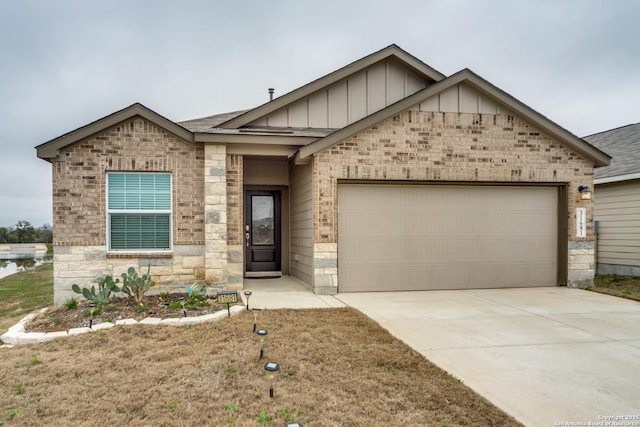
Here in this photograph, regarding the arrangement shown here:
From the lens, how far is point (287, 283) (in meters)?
9.74

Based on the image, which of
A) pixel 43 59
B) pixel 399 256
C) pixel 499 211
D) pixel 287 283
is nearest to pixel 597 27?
pixel 499 211

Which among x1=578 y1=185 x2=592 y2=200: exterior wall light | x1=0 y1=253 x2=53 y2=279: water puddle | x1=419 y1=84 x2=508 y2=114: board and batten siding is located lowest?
x1=0 y1=253 x2=53 y2=279: water puddle

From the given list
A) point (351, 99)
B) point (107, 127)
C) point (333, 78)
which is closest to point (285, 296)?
point (107, 127)

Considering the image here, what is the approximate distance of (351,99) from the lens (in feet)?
32.8

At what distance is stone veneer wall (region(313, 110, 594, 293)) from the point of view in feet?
27.3

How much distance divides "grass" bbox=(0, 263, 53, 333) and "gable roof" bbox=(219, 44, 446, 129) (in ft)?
17.7

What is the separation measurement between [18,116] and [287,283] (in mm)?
15174

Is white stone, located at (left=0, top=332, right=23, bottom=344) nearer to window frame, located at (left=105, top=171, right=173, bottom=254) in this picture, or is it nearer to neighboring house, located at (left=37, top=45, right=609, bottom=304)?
neighboring house, located at (left=37, top=45, right=609, bottom=304)

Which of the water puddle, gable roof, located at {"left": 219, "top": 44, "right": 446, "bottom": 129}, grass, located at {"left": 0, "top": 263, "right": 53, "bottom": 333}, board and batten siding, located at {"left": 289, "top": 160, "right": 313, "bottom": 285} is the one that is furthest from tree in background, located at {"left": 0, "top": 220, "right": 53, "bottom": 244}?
gable roof, located at {"left": 219, "top": 44, "right": 446, "bottom": 129}

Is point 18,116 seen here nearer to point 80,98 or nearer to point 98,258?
point 80,98

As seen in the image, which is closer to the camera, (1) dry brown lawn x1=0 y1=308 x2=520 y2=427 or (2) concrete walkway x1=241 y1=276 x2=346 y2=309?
(1) dry brown lawn x1=0 y1=308 x2=520 y2=427

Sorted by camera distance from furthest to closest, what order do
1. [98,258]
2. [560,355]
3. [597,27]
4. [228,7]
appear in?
[597,27] < [228,7] < [98,258] < [560,355]

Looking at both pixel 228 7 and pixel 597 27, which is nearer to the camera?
pixel 228 7

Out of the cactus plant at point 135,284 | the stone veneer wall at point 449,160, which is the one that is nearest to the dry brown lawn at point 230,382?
the cactus plant at point 135,284
